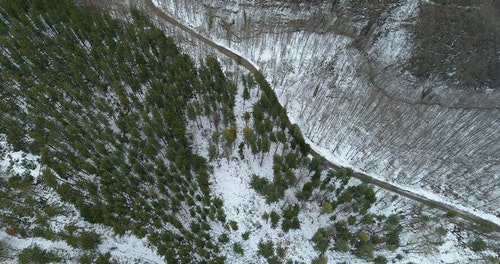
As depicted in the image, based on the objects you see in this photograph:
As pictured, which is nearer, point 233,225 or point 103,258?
point 103,258

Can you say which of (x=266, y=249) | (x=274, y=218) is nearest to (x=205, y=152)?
(x=274, y=218)

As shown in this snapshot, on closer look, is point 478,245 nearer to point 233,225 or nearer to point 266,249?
point 266,249

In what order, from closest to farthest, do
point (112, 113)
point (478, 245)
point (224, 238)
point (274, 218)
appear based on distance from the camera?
1. point (224, 238)
2. point (274, 218)
3. point (478, 245)
4. point (112, 113)

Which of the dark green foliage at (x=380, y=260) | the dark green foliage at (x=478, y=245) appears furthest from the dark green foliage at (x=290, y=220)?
the dark green foliage at (x=478, y=245)

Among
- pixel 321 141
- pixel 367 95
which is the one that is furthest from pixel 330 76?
pixel 321 141

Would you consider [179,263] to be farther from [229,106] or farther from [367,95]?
[367,95]

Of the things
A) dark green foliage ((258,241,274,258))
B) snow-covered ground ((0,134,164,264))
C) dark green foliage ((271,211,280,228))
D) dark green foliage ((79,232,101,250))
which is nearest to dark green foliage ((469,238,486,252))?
dark green foliage ((271,211,280,228))

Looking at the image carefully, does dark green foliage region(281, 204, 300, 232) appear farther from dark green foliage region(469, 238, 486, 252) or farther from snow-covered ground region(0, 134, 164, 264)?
dark green foliage region(469, 238, 486, 252)

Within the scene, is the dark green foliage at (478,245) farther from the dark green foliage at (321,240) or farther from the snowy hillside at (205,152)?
the dark green foliage at (321,240)
